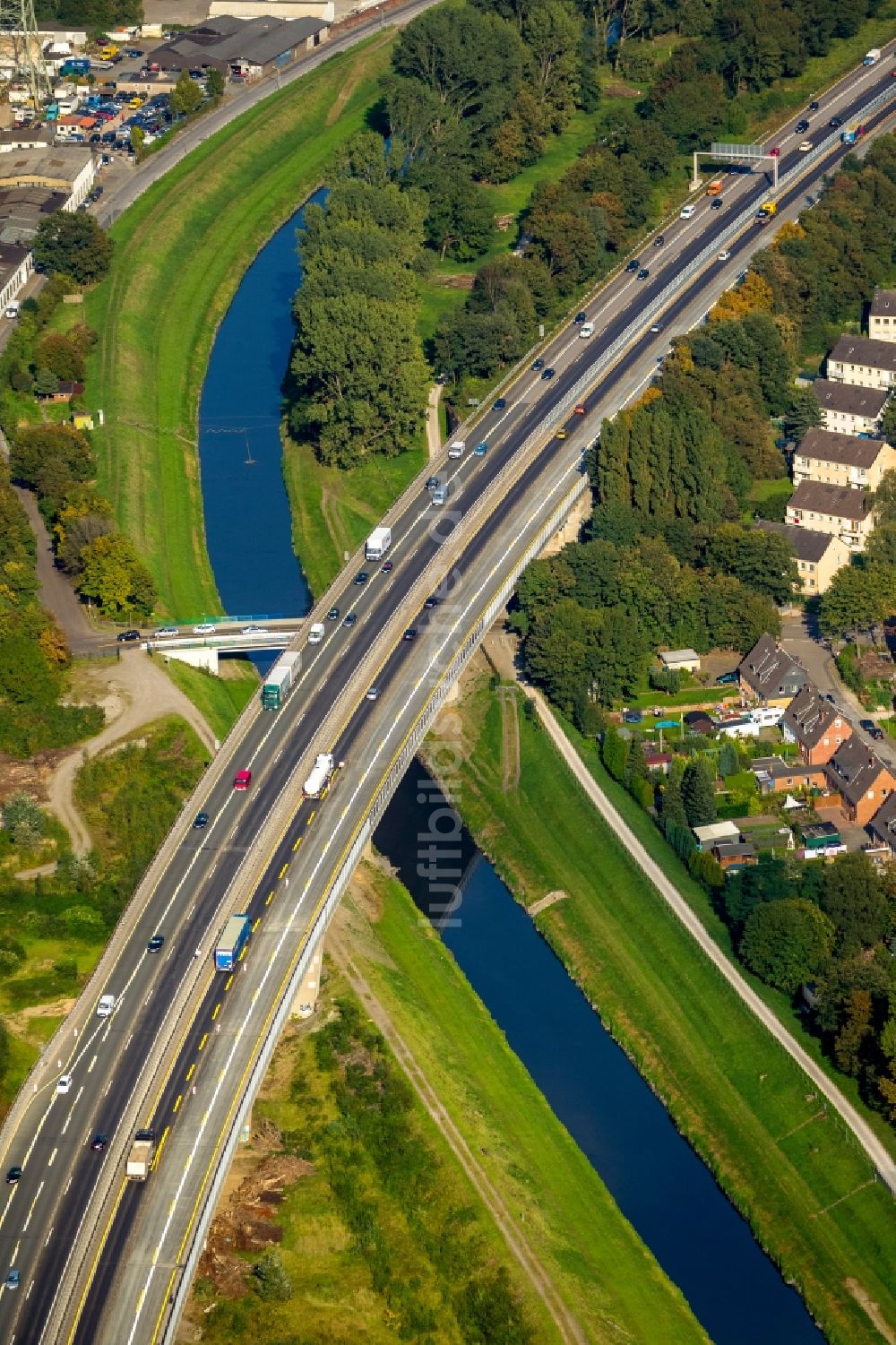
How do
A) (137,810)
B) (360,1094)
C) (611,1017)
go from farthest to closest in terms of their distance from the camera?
A: (137,810)
(611,1017)
(360,1094)

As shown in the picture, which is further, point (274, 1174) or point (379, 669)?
point (379, 669)

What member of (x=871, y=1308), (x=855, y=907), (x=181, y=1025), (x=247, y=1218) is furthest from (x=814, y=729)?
(x=247, y=1218)

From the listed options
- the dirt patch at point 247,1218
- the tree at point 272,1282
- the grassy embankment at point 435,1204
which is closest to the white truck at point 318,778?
the grassy embankment at point 435,1204

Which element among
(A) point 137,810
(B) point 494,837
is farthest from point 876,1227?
(A) point 137,810

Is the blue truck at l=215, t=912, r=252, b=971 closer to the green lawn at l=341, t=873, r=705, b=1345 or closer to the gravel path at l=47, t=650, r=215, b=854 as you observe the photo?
the green lawn at l=341, t=873, r=705, b=1345

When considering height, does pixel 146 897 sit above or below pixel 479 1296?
above

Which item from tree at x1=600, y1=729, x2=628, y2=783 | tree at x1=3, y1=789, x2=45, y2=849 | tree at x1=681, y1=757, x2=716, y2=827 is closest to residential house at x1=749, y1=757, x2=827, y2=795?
tree at x1=681, y1=757, x2=716, y2=827

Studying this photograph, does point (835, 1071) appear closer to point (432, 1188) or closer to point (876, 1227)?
point (876, 1227)
